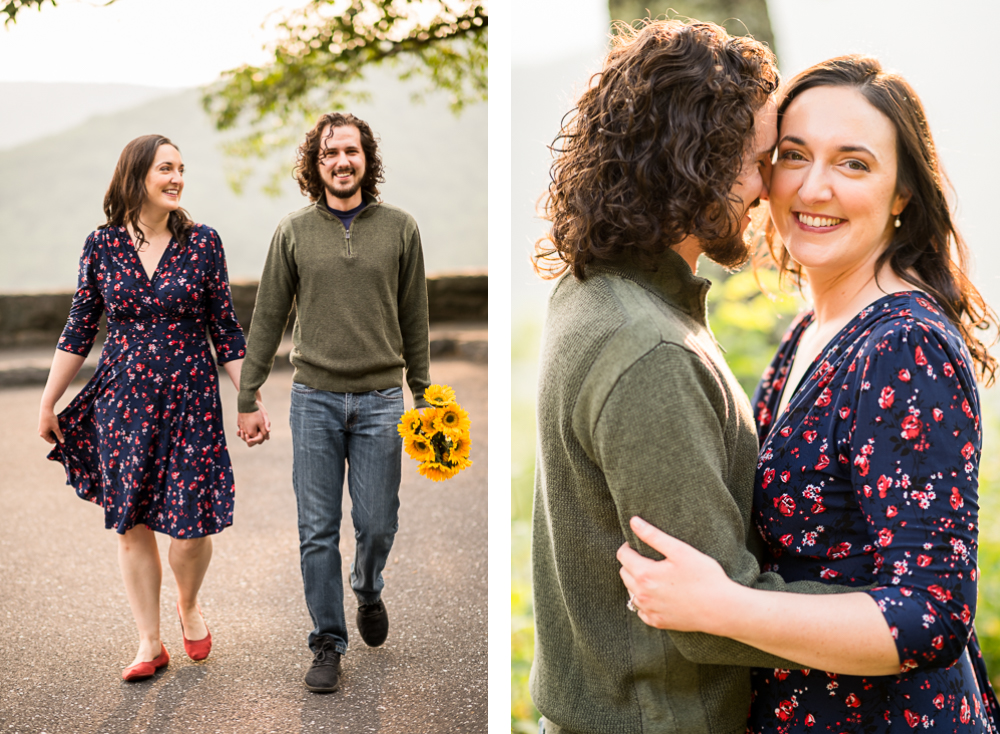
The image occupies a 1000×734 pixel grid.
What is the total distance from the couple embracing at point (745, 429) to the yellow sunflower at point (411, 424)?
826 millimetres

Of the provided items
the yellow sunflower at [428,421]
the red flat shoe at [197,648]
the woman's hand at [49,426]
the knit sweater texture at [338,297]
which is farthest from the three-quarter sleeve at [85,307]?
the yellow sunflower at [428,421]

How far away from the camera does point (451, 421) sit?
7.00ft

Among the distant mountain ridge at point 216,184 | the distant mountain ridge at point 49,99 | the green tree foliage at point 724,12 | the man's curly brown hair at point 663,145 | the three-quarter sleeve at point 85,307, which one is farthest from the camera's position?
the distant mountain ridge at point 216,184

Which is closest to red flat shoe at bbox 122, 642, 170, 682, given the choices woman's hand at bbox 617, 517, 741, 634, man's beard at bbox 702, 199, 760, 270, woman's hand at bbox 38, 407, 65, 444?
woman's hand at bbox 38, 407, 65, 444

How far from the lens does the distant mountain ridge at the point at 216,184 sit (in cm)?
1163

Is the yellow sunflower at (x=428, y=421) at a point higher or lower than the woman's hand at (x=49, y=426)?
higher

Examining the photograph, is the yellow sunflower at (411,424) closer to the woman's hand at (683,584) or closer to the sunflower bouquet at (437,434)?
the sunflower bouquet at (437,434)

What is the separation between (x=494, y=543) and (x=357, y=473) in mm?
524

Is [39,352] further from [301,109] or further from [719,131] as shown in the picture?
[719,131]

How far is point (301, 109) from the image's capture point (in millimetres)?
3256

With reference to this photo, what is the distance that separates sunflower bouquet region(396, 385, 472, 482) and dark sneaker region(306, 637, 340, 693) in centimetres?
63

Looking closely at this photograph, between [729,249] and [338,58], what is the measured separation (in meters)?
2.15

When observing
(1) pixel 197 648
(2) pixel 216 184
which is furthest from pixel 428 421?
(2) pixel 216 184

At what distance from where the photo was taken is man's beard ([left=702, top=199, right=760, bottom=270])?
3.97ft
